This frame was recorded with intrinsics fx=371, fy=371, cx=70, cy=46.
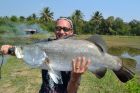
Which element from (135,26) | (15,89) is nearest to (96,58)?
(15,89)

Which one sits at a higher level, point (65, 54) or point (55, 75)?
point (65, 54)

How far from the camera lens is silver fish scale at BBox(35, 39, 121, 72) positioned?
358cm

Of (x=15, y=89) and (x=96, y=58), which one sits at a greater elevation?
(x=96, y=58)

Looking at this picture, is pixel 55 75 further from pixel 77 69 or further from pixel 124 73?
pixel 124 73

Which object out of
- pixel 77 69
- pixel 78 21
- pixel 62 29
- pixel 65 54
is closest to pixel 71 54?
pixel 65 54

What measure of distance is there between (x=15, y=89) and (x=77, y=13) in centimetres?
8755

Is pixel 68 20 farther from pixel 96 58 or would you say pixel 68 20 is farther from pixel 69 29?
pixel 96 58

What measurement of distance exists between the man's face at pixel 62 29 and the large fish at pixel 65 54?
0.41 metres

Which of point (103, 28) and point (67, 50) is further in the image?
point (103, 28)

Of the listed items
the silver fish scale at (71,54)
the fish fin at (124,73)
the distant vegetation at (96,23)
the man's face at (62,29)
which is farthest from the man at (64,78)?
the distant vegetation at (96,23)

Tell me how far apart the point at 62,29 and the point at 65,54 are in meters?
0.58

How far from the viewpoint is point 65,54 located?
358cm

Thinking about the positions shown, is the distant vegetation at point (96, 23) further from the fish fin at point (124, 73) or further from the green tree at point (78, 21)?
the fish fin at point (124, 73)

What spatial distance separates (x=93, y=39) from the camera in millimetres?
3654
